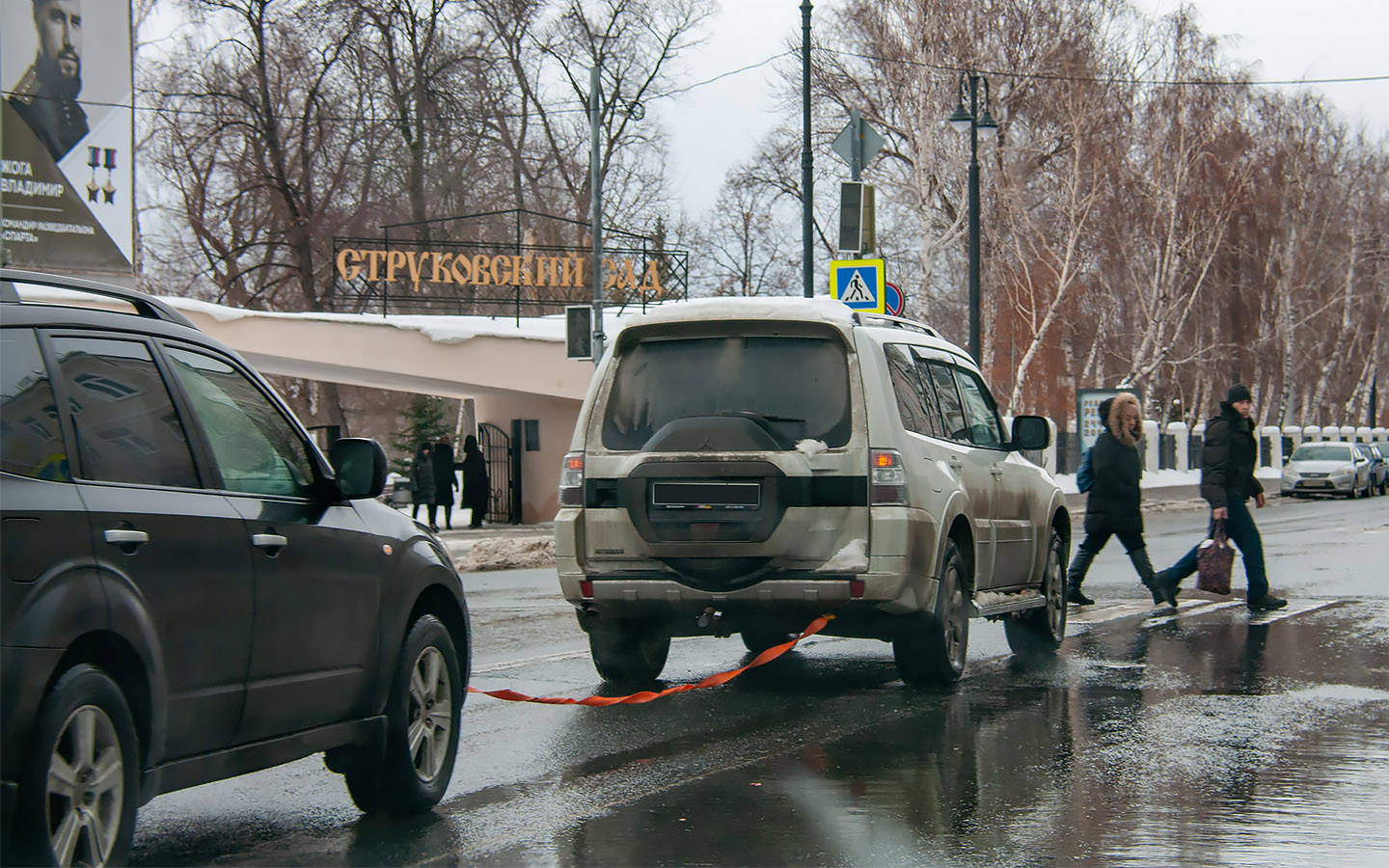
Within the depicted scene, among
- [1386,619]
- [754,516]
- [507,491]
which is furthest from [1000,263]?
[754,516]

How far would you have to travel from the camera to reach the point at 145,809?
19.6 feet

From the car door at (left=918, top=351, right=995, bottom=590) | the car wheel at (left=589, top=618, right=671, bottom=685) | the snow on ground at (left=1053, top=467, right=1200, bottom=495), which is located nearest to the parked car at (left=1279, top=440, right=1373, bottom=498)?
the snow on ground at (left=1053, top=467, right=1200, bottom=495)

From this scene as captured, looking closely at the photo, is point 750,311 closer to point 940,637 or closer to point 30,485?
point 940,637

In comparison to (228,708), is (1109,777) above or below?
below

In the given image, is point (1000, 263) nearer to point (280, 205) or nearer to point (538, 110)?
point (538, 110)

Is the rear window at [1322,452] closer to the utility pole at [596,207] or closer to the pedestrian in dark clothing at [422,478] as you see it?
the utility pole at [596,207]

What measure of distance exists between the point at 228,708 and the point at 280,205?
118ft

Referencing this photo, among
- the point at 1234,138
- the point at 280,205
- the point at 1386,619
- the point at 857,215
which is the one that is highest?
the point at 1234,138

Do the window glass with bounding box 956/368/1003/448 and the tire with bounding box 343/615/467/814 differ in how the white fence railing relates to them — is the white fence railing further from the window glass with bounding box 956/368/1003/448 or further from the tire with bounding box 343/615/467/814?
the tire with bounding box 343/615/467/814

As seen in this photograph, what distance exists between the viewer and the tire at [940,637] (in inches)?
336

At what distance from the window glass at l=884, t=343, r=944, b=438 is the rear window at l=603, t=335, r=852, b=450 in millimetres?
401

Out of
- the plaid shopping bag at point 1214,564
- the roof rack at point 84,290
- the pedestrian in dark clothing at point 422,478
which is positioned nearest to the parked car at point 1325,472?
the pedestrian in dark clothing at point 422,478

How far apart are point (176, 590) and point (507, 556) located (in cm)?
1425

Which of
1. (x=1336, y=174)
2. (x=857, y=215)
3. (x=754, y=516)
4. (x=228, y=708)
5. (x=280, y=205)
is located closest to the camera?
(x=228, y=708)
